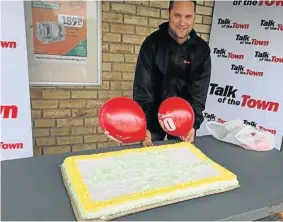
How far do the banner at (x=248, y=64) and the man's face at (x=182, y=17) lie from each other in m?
1.20

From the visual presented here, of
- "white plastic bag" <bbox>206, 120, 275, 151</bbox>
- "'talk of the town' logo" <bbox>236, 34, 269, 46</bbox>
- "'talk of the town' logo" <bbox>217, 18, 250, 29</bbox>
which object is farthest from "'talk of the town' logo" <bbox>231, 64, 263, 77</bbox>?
"white plastic bag" <bbox>206, 120, 275, 151</bbox>

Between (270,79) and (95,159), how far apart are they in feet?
6.42

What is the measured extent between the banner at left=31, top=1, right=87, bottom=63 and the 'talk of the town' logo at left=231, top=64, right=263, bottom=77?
1.43 m

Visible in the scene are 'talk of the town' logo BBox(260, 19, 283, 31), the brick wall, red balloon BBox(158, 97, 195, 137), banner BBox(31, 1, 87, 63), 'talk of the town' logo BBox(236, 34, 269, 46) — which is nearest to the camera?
red balloon BBox(158, 97, 195, 137)

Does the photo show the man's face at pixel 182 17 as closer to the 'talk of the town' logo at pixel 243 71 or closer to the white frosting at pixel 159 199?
the white frosting at pixel 159 199

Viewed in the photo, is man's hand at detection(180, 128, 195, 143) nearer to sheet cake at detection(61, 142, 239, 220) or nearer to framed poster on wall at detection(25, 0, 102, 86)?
sheet cake at detection(61, 142, 239, 220)

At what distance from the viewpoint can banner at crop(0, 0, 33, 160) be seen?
1570 millimetres

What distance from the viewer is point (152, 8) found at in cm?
221

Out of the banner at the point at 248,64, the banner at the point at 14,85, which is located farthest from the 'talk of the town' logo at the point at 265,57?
the banner at the point at 14,85

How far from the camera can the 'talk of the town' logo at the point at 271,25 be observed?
7.26 feet

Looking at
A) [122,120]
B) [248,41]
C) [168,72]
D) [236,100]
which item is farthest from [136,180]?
[248,41]

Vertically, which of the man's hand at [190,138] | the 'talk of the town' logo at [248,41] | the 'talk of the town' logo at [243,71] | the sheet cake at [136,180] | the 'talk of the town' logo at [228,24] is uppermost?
the 'talk of the town' logo at [228,24]

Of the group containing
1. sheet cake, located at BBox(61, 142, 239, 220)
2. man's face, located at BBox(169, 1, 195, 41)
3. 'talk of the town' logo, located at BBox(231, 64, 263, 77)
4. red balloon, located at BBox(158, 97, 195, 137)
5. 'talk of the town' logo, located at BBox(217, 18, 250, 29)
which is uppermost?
'talk of the town' logo, located at BBox(217, 18, 250, 29)

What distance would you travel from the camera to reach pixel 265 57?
7.54 ft
